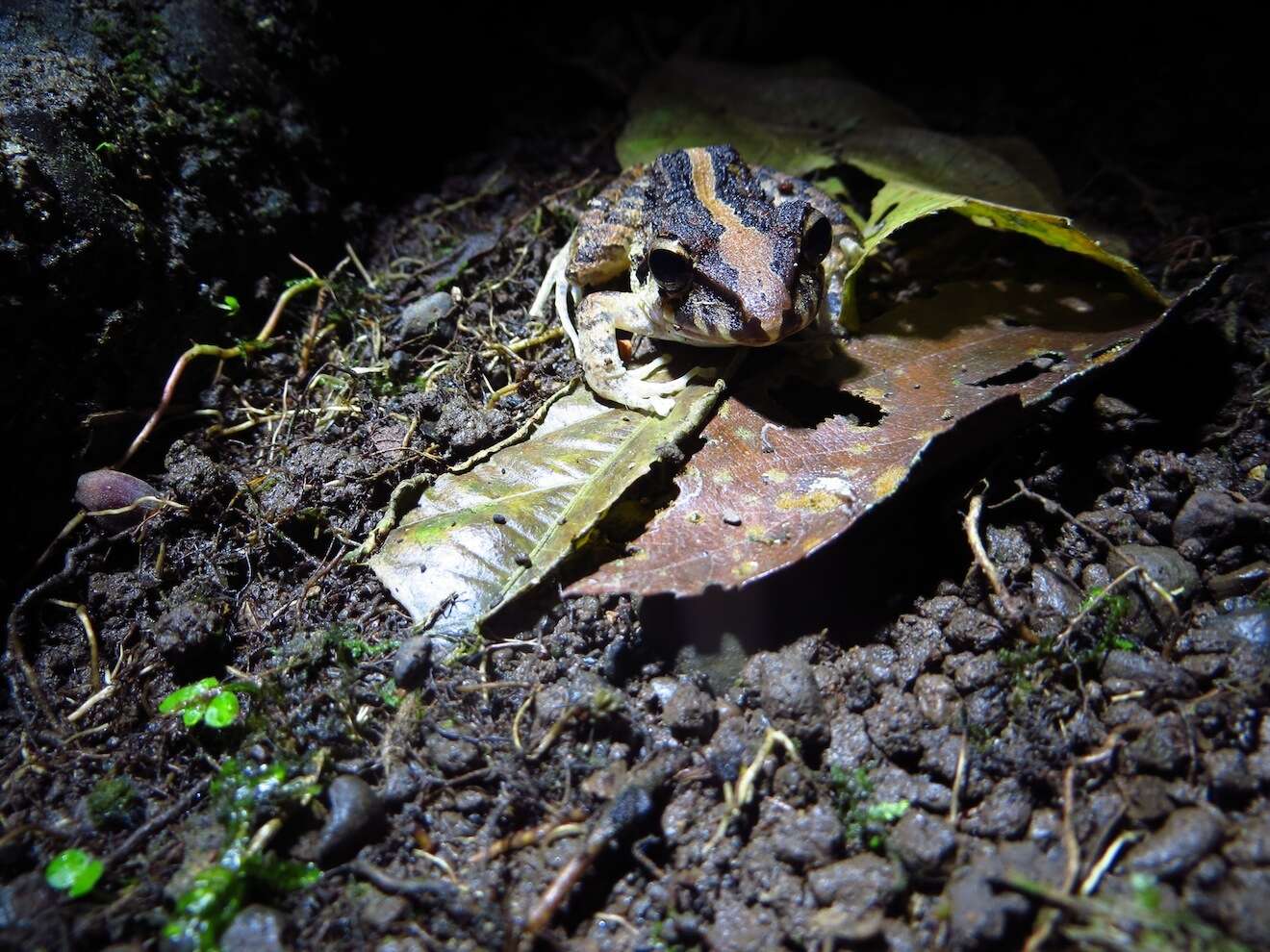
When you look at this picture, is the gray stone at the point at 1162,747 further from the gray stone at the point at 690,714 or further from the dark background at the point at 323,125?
the dark background at the point at 323,125

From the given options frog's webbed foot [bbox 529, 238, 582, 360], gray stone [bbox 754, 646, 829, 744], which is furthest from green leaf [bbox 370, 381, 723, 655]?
frog's webbed foot [bbox 529, 238, 582, 360]

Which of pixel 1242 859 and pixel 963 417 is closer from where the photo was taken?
pixel 1242 859

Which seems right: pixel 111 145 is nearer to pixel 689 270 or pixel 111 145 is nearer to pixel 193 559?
pixel 193 559

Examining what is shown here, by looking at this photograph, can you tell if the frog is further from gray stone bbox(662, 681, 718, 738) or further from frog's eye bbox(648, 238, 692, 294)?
gray stone bbox(662, 681, 718, 738)

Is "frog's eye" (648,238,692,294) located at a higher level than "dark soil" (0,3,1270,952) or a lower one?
higher

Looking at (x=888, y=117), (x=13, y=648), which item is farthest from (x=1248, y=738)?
(x=13, y=648)

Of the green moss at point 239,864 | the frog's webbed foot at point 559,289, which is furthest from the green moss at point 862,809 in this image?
the frog's webbed foot at point 559,289
